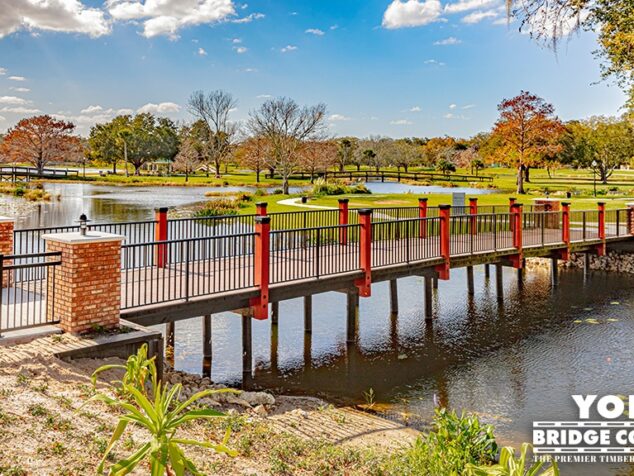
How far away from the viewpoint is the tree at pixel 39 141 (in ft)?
259

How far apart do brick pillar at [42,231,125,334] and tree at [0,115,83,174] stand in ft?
254

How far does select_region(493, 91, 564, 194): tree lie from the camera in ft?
164

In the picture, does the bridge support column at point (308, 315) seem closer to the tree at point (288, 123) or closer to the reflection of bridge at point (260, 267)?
the reflection of bridge at point (260, 267)

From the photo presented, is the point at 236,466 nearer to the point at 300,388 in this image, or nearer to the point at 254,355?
the point at 300,388

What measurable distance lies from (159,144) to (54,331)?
9151 centimetres

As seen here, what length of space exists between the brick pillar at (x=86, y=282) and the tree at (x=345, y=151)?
279 ft

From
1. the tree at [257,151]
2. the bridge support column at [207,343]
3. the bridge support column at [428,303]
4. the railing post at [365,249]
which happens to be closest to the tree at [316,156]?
the tree at [257,151]

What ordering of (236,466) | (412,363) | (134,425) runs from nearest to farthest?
1. (236,466)
2. (134,425)
3. (412,363)

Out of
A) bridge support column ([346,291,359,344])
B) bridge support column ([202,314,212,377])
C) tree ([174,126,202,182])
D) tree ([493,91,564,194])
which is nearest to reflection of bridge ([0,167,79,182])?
tree ([174,126,202,182])

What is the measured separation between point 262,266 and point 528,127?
45993mm

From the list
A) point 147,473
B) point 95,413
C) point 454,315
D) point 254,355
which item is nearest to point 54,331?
point 95,413

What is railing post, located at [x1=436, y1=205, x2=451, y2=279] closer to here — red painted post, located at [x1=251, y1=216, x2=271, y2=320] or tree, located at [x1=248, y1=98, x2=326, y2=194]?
red painted post, located at [x1=251, y1=216, x2=271, y2=320]

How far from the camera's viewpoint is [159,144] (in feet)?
310

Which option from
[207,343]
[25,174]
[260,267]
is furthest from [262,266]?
[25,174]
